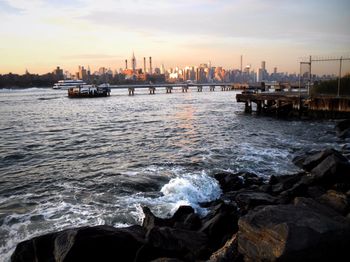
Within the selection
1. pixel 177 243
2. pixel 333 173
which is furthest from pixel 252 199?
pixel 333 173

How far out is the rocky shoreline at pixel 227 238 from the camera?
6.33 m

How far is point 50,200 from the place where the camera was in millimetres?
14219

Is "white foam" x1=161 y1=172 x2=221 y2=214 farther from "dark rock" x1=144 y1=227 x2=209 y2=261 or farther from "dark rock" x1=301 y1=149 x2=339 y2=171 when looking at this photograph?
"dark rock" x1=301 y1=149 x2=339 y2=171

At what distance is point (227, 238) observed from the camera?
9.14 meters

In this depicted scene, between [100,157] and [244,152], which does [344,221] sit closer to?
[244,152]

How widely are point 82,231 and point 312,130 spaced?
2817cm

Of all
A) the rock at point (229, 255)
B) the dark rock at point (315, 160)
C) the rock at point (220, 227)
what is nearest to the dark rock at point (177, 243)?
the rock at point (220, 227)

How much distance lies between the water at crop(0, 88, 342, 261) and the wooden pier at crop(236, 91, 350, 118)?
217 cm

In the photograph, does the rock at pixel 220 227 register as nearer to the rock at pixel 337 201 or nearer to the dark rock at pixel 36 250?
the rock at pixel 337 201

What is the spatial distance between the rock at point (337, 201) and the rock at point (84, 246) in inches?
216

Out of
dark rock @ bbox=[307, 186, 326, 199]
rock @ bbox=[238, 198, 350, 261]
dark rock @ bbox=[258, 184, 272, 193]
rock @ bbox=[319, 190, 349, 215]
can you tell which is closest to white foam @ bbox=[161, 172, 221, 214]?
dark rock @ bbox=[258, 184, 272, 193]

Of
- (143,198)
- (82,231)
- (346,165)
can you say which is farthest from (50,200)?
(346,165)

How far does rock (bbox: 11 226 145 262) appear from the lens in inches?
297

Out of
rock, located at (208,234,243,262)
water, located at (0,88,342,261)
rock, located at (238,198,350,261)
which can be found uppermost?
rock, located at (238,198,350,261)
